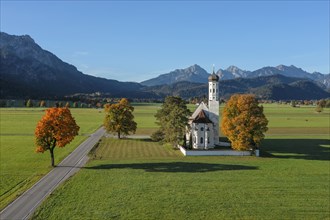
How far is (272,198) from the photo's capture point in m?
39.8

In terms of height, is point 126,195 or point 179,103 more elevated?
point 179,103

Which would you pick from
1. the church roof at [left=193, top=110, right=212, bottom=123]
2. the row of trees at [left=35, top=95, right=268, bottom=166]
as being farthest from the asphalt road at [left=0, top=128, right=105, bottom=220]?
the church roof at [left=193, top=110, right=212, bottom=123]

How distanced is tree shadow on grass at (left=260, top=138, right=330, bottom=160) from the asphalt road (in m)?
35.9

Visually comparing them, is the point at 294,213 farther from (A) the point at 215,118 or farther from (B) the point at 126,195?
(A) the point at 215,118

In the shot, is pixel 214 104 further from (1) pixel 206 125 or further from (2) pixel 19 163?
(2) pixel 19 163

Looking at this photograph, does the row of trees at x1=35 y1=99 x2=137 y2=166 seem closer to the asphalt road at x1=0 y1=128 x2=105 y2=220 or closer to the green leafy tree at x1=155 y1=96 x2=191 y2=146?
the asphalt road at x1=0 y1=128 x2=105 y2=220

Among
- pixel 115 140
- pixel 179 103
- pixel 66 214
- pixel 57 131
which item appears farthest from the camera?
pixel 115 140

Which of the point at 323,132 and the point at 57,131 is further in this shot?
the point at 323,132

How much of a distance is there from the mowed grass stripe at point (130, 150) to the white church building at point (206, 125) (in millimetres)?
6372

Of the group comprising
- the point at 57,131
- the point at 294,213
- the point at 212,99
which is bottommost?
the point at 294,213

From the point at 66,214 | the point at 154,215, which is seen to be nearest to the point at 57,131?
the point at 66,214

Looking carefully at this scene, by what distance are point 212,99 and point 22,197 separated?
49.0 metres

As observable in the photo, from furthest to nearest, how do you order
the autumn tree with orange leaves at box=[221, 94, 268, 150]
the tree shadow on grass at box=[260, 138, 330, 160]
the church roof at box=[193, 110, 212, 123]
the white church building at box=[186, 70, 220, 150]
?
the church roof at box=[193, 110, 212, 123]
the white church building at box=[186, 70, 220, 150]
the tree shadow on grass at box=[260, 138, 330, 160]
the autumn tree with orange leaves at box=[221, 94, 268, 150]

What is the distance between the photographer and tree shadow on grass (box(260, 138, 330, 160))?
222 feet
